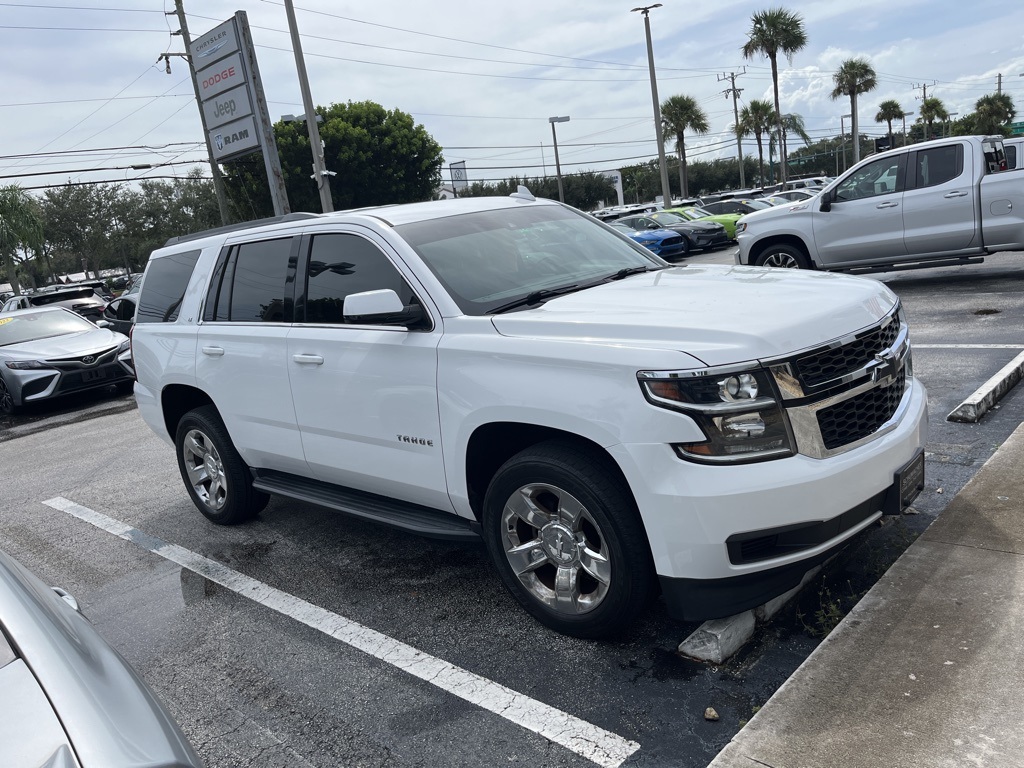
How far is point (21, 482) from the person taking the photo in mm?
7945

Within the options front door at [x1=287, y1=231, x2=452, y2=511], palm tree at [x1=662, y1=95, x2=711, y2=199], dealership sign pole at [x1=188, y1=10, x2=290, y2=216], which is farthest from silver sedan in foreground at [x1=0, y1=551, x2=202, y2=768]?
palm tree at [x1=662, y1=95, x2=711, y2=199]

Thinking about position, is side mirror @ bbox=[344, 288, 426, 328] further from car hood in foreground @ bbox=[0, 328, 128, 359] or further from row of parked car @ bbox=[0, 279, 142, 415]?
car hood in foreground @ bbox=[0, 328, 128, 359]

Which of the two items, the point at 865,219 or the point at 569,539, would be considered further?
the point at 865,219

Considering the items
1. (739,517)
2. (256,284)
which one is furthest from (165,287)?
(739,517)

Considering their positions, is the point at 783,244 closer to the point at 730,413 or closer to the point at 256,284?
the point at 256,284

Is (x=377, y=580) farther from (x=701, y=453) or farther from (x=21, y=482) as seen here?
(x=21, y=482)

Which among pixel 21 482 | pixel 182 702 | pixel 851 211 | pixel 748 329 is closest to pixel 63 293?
pixel 21 482

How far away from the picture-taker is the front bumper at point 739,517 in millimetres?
2920

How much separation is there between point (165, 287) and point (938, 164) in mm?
9651

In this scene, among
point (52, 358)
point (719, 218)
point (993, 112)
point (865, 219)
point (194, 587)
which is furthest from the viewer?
point (993, 112)

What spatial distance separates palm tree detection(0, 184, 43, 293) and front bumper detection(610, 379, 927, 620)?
33640mm

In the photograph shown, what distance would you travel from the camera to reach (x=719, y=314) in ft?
10.7

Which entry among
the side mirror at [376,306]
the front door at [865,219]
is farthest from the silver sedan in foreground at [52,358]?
the front door at [865,219]

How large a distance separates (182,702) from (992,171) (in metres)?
11.1
